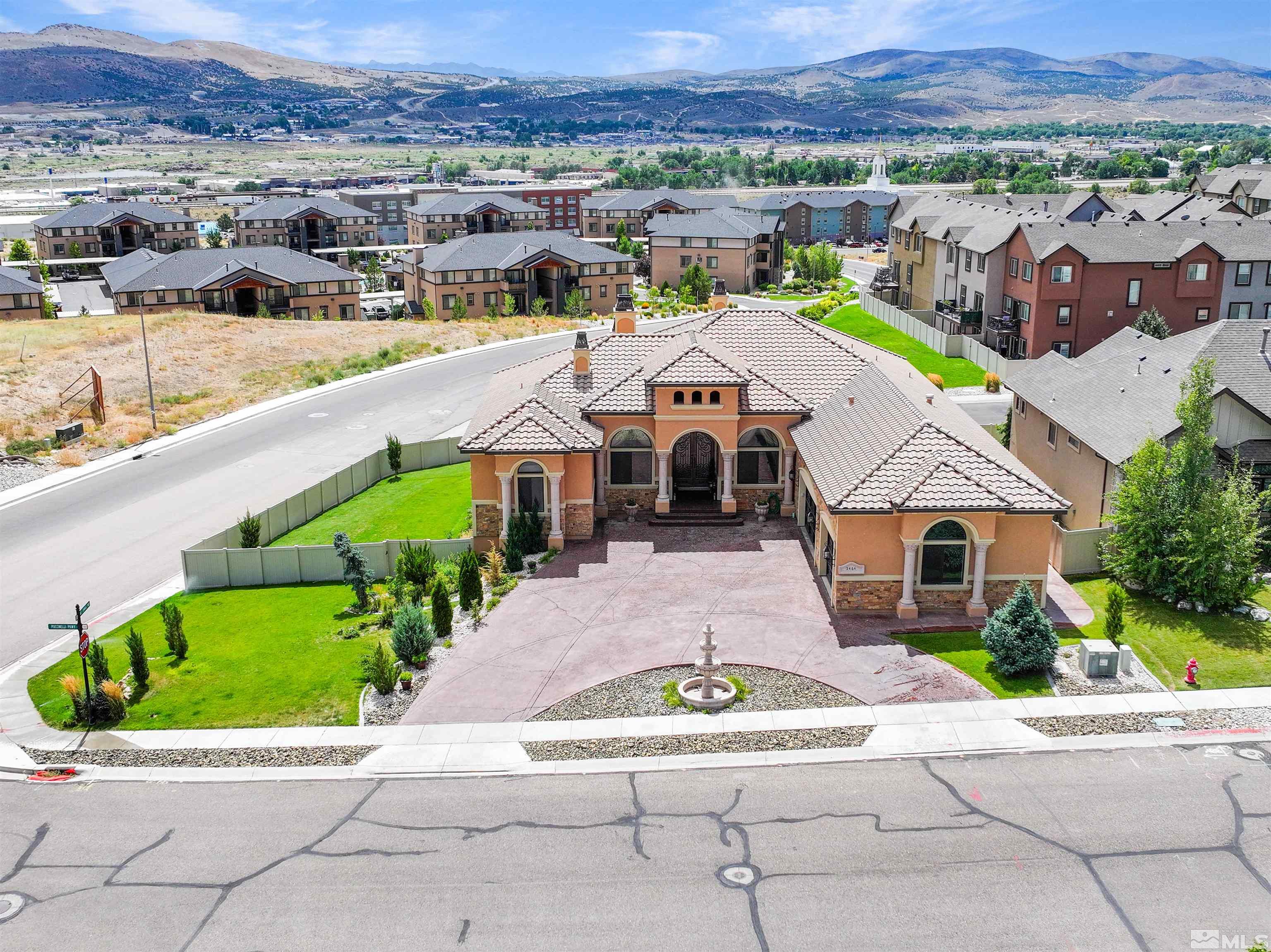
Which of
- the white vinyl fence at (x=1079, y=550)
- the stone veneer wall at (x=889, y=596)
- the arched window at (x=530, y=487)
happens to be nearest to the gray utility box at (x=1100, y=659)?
the stone veneer wall at (x=889, y=596)

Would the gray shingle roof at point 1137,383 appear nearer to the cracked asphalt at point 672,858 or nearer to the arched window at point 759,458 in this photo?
the arched window at point 759,458

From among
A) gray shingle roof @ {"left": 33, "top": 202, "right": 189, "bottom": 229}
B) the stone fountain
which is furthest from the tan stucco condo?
gray shingle roof @ {"left": 33, "top": 202, "right": 189, "bottom": 229}

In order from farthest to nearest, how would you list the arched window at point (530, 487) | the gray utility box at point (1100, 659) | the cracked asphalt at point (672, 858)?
1. the arched window at point (530, 487)
2. the gray utility box at point (1100, 659)
3. the cracked asphalt at point (672, 858)

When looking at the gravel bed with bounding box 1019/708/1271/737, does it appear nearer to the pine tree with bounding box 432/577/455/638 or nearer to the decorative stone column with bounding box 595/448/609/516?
the pine tree with bounding box 432/577/455/638

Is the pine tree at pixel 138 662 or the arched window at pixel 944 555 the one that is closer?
the pine tree at pixel 138 662

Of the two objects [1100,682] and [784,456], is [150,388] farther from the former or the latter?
[1100,682]

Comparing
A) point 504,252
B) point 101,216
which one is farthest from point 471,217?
point 101,216
